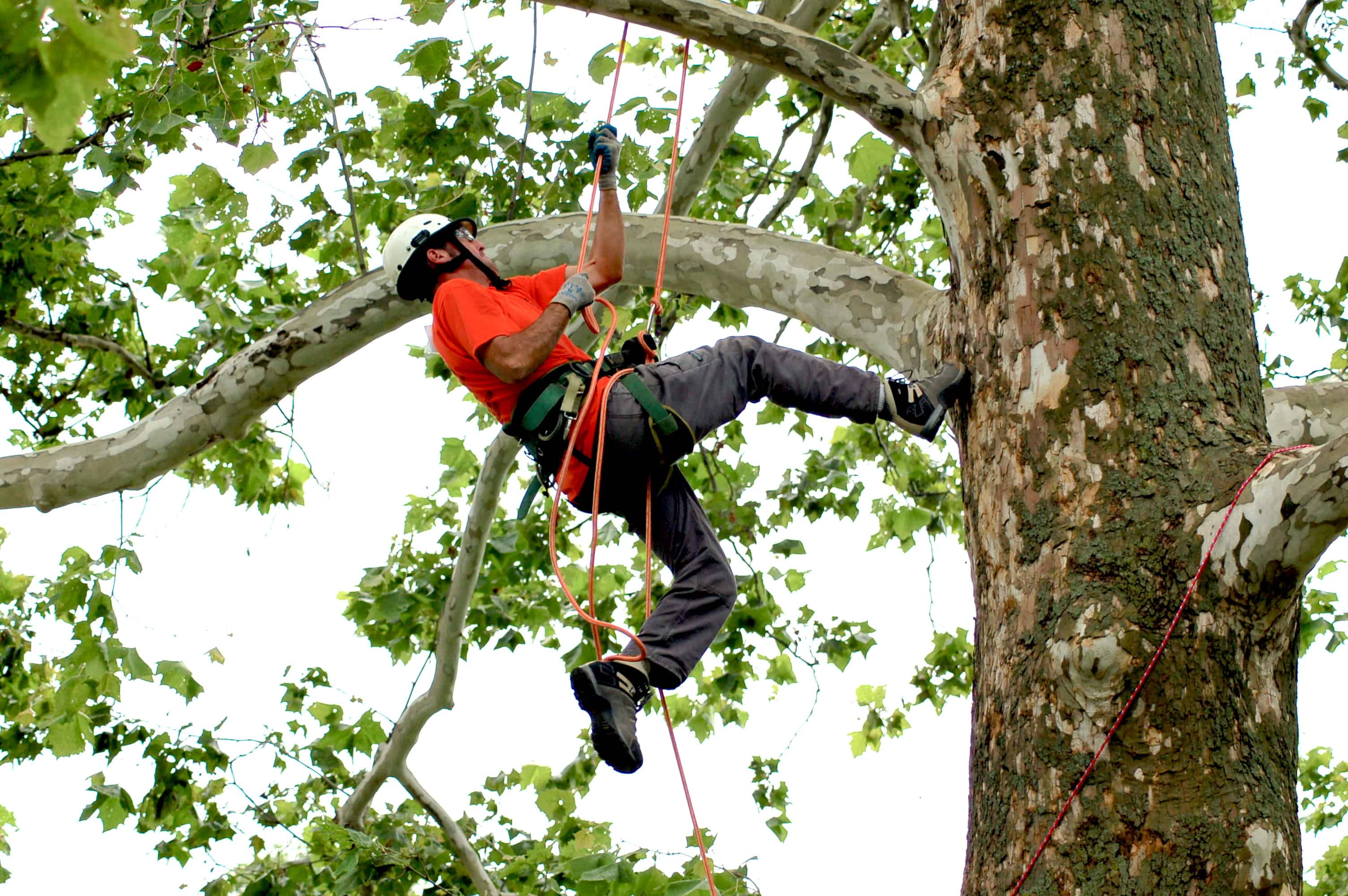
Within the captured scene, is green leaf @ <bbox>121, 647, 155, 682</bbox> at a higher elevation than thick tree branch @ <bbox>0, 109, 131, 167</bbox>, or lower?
lower

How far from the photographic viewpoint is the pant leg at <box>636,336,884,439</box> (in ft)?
11.5

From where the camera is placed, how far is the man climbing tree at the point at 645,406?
11.4 feet

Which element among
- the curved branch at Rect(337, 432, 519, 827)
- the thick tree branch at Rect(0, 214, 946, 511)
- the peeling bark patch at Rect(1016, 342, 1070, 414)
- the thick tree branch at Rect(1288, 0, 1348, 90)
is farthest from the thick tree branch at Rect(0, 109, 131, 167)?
the thick tree branch at Rect(1288, 0, 1348, 90)

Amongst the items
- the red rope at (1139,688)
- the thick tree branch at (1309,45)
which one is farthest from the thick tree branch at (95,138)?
the thick tree branch at (1309,45)

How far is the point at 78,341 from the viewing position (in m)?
6.65

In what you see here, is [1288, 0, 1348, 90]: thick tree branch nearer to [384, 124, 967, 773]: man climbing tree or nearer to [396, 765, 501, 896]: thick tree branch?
[384, 124, 967, 773]: man climbing tree

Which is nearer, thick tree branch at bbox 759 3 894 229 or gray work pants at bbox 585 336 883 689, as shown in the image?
gray work pants at bbox 585 336 883 689

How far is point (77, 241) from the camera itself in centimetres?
759

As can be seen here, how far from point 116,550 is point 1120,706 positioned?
14.8 feet

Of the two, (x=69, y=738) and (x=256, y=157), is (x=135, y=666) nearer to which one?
(x=69, y=738)

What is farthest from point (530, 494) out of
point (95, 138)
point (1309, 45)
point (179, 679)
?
point (1309, 45)

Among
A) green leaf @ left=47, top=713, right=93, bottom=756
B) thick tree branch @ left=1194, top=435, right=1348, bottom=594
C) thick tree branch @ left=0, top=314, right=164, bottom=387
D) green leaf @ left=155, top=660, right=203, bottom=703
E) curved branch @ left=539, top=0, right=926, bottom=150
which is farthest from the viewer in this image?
thick tree branch @ left=0, top=314, right=164, bottom=387

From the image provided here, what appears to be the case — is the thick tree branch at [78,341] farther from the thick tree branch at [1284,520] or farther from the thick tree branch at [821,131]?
the thick tree branch at [1284,520]

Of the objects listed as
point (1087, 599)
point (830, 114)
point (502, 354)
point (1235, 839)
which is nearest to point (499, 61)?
point (830, 114)
